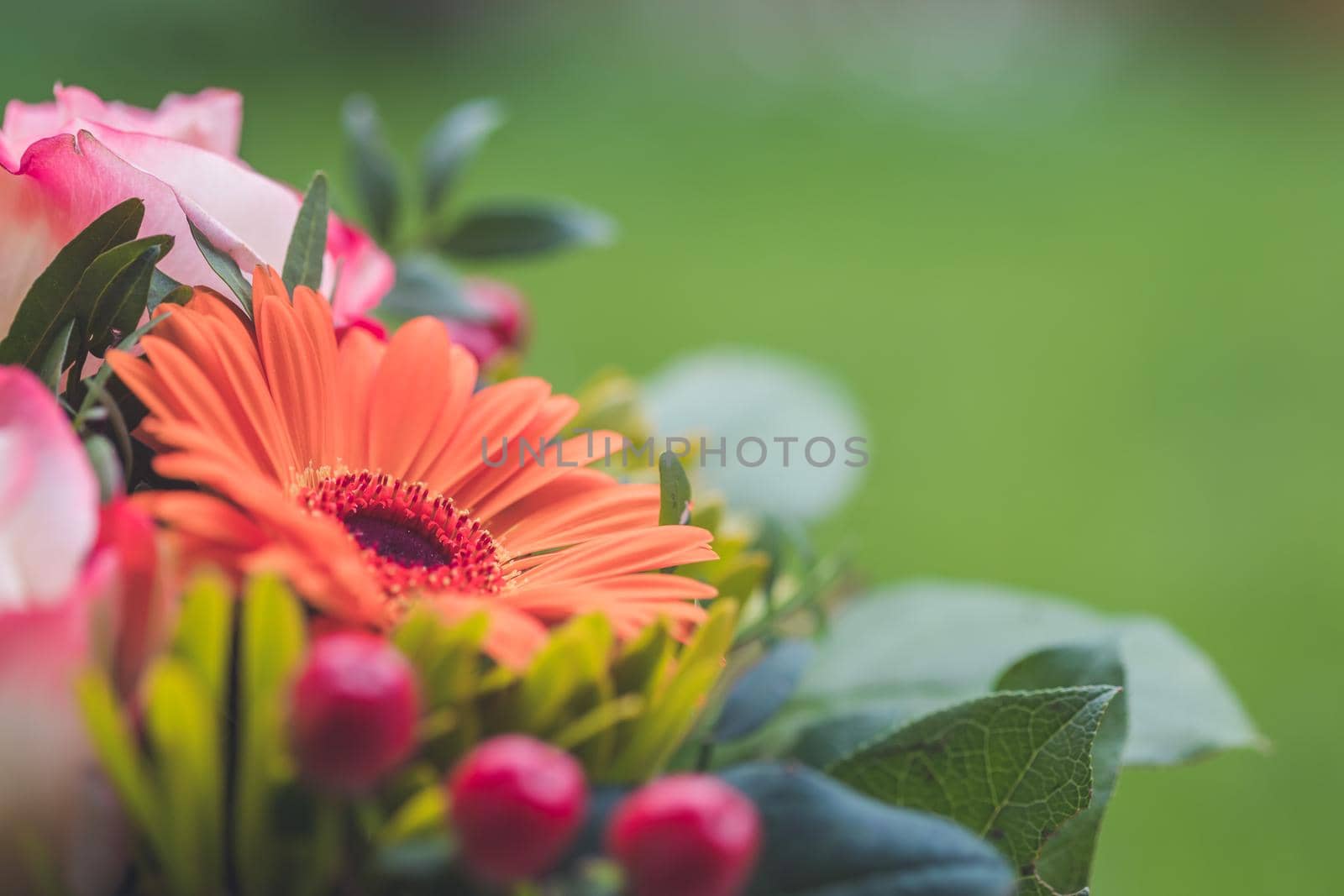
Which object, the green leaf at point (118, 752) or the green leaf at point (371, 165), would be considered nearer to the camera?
the green leaf at point (118, 752)

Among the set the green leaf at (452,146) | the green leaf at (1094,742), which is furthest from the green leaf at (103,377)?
the green leaf at (452,146)

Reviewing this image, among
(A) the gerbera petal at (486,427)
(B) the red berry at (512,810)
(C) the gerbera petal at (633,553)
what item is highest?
A: (A) the gerbera petal at (486,427)

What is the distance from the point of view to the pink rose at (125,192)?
26 centimetres

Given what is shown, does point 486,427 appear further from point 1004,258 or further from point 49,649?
point 1004,258

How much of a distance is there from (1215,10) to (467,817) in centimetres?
429

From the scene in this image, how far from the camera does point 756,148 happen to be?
2.89 meters

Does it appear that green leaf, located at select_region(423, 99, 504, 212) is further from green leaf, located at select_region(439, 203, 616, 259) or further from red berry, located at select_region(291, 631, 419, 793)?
red berry, located at select_region(291, 631, 419, 793)

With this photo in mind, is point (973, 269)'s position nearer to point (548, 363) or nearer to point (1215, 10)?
point (548, 363)

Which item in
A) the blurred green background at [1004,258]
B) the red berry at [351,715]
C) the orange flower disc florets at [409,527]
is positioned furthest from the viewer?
the blurred green background at [1004,258]

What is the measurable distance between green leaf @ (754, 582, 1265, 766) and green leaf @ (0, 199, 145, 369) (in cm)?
21

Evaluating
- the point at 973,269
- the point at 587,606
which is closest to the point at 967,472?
the point at 973,269

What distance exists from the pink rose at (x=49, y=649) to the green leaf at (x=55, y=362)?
5 cm

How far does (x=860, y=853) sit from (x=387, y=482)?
144 mm

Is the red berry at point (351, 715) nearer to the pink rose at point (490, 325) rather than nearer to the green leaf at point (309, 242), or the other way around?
the green leaf at point (309, 242)
